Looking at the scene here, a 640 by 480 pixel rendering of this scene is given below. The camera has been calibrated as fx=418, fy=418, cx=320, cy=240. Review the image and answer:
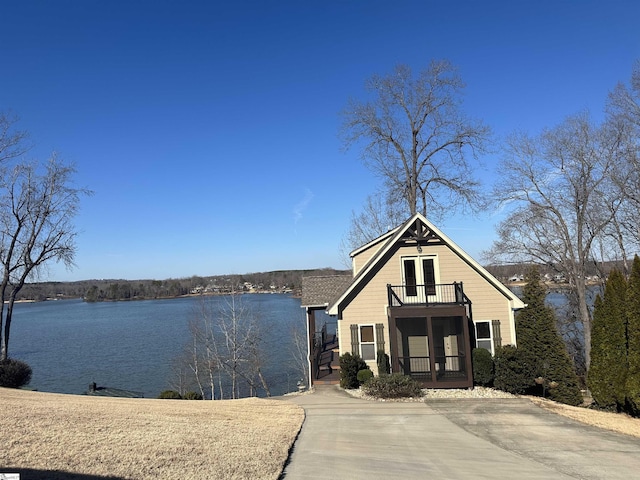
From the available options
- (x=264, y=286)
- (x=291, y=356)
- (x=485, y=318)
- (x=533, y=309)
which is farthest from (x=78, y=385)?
(x=264, y=286)

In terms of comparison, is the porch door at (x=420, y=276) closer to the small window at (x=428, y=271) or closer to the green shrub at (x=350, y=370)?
the small window at (x=428, y=271)

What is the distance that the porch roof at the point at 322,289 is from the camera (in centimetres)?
1969

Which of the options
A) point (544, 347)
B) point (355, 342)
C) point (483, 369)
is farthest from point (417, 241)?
point (544, 347)

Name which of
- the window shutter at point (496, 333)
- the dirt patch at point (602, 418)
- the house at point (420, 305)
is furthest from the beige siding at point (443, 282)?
the dirt patch at point (602, 418)

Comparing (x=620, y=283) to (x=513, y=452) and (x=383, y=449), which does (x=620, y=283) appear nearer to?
(x=513, y=452)

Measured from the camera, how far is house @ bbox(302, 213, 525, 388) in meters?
17.0

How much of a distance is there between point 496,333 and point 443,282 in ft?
9.43

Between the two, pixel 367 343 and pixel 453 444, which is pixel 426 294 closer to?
pixel 367 343

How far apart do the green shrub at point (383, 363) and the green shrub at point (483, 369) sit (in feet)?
10.9

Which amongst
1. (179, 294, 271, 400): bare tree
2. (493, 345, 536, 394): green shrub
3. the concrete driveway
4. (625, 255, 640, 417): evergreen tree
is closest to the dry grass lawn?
the concrete driveway

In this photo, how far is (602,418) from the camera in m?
12.3

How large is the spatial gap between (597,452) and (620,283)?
7.13 meters

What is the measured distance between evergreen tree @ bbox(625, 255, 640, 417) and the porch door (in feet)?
21.9

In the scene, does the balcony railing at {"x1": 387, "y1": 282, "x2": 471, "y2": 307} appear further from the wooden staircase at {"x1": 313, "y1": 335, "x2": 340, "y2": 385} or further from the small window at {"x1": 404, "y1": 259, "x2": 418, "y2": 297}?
the wooden staircase at {"x1": 313, "y1": 335, "x2": 340, "y2": 385}
